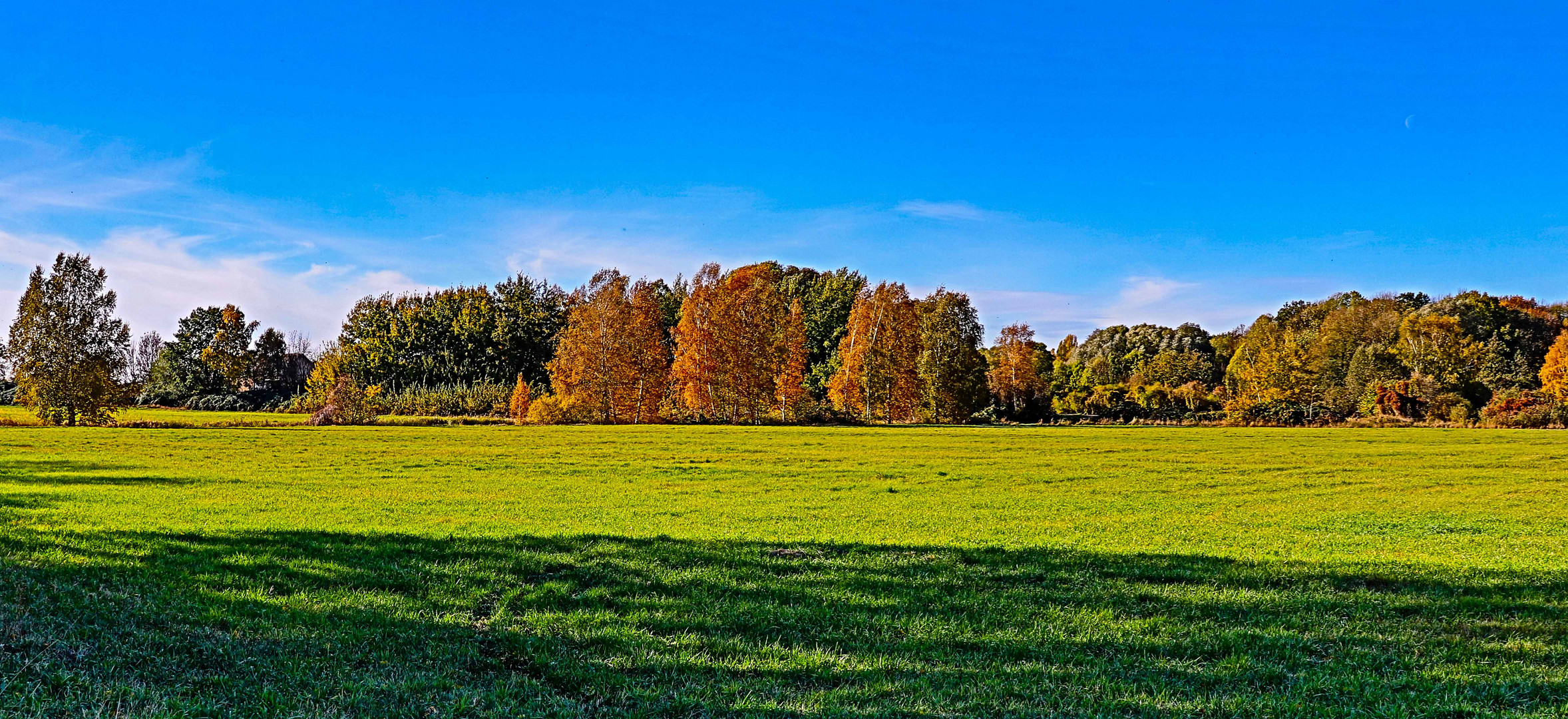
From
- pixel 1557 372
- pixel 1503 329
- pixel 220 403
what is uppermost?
pixel 1503 329

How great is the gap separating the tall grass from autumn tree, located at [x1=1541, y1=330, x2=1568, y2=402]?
7662cm

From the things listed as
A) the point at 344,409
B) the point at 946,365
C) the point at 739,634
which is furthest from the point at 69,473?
the point at 946,365

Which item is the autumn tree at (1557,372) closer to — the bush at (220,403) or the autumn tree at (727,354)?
the autumn tree at (727,354)

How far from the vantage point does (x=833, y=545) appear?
37.6 ft

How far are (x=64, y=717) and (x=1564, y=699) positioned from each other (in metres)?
9.80

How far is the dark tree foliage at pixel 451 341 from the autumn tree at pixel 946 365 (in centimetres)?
3693

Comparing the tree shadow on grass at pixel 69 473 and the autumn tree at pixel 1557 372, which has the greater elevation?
the autumn tree at pixel 1557 372

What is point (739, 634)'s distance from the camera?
23.6ft

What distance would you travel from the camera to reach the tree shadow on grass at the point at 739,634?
5574 millimetres

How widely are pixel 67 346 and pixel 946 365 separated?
5920cm

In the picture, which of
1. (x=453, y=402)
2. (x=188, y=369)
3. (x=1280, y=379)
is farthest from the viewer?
(x=188, y=369)

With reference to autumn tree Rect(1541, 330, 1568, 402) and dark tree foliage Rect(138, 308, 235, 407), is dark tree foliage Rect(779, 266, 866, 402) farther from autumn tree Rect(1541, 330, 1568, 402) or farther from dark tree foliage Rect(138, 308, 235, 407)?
dark tree foliage Rect(138, 308, 235, 407)

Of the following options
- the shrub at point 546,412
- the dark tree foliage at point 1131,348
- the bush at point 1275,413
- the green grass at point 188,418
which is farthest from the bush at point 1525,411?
the green grass at point 188,418

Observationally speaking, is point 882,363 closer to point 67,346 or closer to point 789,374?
point 789,374
